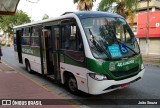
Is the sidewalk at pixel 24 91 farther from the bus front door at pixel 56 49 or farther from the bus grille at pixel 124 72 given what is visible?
the bus grille at pixel 124 72

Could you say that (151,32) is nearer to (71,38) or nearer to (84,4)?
(84,4)

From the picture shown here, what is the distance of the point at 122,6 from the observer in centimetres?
2269

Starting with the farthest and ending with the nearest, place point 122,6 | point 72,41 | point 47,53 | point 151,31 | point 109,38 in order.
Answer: point 151,31 → point 122,6 → point 47,53 → point 72,41 → point 109,38

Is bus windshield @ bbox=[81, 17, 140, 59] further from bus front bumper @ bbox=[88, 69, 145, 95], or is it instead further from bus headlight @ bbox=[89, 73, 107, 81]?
bus front bumper @ bbox=[88, 69, 145, 95]

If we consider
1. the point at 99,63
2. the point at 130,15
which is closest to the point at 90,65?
the point at 99,63

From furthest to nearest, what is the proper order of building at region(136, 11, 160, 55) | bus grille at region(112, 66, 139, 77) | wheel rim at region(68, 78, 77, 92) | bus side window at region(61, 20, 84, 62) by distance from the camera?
building at region(136, 11, 160, 55) < wheel rim at region(68, 78, 77, 92) < bus side window at region(61, 20, 84, 62) < bus grille at region(112, 66, 139, 77)

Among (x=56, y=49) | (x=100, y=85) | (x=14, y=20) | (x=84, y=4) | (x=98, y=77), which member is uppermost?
(x=14, y=20)

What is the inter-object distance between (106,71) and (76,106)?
50.3 inches

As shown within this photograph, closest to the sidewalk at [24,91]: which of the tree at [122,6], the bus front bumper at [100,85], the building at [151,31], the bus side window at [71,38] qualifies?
the bus front bumper at [100,85]

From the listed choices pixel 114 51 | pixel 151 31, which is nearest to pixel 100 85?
pixel 114 51

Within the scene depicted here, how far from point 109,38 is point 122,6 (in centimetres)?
1693

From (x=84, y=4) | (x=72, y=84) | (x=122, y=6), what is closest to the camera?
(x=72, y=84)

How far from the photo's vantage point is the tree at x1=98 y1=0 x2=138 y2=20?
21703 mm

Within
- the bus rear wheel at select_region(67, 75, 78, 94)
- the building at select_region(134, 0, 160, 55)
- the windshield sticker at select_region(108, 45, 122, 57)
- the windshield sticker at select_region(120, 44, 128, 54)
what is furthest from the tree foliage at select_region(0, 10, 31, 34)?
the windshield sticker at select_region(108, 45, 122, 57)
